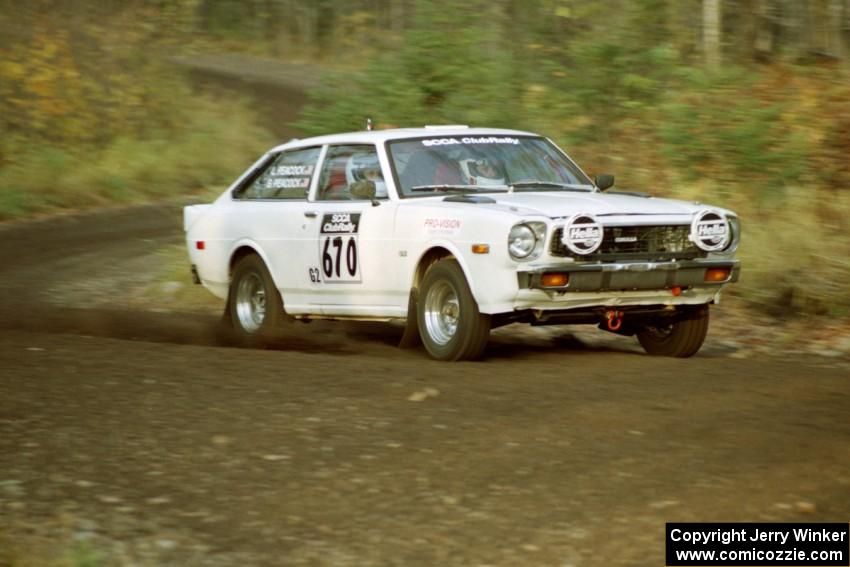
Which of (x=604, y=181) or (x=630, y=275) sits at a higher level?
(x=604, y=181)

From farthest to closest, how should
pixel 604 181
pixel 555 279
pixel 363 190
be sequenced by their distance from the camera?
1. pixel 604 181
2. pixel 363 190
3. pixel 555 279

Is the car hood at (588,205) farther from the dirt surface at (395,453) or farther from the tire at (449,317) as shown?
the dirt surface at (395,453)

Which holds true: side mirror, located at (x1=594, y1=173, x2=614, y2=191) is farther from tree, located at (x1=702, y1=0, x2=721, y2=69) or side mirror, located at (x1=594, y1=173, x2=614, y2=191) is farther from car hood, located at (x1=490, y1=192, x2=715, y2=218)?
tree, located at (x1=702, y1=0, x2=721, y2=69)

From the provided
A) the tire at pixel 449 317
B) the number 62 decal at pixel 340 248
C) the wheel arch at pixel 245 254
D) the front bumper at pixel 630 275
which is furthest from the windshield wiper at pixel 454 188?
the wheel arch at pixel 245 254

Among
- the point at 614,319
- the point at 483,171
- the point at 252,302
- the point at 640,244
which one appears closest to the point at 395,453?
the point at 640,244

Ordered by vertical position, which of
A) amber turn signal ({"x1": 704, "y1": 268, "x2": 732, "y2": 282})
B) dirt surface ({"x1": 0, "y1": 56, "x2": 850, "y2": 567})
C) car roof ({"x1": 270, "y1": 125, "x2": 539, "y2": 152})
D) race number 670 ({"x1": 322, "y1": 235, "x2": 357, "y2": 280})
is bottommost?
dirt surface ({"x1": 0, "y1": 56, "x2": 850, "y2": 567})

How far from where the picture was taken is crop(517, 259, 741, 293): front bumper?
8.05m

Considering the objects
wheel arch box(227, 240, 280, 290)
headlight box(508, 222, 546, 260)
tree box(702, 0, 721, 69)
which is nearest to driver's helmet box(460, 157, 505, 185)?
headlight box(508, 222, 546, 260)

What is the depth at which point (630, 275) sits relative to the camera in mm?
8273

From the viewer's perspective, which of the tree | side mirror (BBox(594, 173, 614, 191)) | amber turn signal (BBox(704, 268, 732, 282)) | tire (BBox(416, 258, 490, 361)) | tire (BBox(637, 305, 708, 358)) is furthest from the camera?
the tree

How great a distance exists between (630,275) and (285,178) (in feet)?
10.6

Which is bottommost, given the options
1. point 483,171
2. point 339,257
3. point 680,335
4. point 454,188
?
point 680,335

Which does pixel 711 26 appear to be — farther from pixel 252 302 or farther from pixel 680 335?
pixel 680 335

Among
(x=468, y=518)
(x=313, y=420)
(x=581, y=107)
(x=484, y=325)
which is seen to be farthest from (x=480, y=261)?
(x=581, y=107)
